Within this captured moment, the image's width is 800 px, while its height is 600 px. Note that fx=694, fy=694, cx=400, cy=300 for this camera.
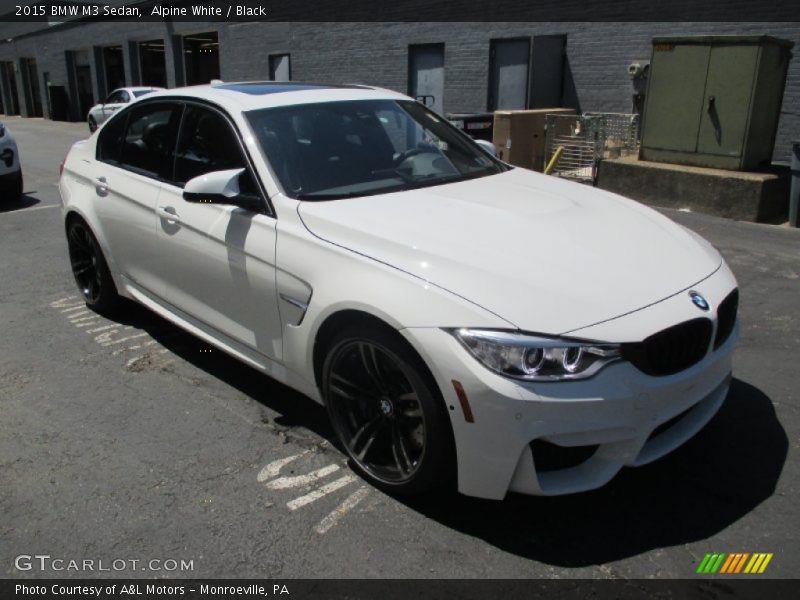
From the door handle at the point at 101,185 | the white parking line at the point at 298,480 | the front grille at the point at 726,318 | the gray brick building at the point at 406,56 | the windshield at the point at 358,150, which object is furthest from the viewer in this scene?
the gray brick building at the point at 406,56

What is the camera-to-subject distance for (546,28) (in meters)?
15.2

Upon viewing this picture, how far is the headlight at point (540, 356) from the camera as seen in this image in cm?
250

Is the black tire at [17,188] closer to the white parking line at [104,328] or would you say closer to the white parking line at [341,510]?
the white parking line at [104,328]

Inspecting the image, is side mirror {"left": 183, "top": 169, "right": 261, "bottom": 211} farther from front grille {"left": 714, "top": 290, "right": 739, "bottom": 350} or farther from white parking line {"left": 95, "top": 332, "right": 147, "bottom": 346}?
front grille {"left": 714, "top": 290, "right": 739, "bottom": 350}

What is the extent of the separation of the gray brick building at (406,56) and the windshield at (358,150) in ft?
34.7

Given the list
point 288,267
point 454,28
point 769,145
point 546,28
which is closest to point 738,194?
point 769,145

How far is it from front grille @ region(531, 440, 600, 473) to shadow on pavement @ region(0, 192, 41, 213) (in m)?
9.52

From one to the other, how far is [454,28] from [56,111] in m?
25.5

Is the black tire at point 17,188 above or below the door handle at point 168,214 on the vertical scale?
below

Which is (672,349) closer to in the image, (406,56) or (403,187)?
(403,187)

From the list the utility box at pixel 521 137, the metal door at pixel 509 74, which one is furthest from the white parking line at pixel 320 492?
the metal door at pixel 509 74

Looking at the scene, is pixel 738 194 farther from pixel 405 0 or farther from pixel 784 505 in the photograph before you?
pixel 405 0
